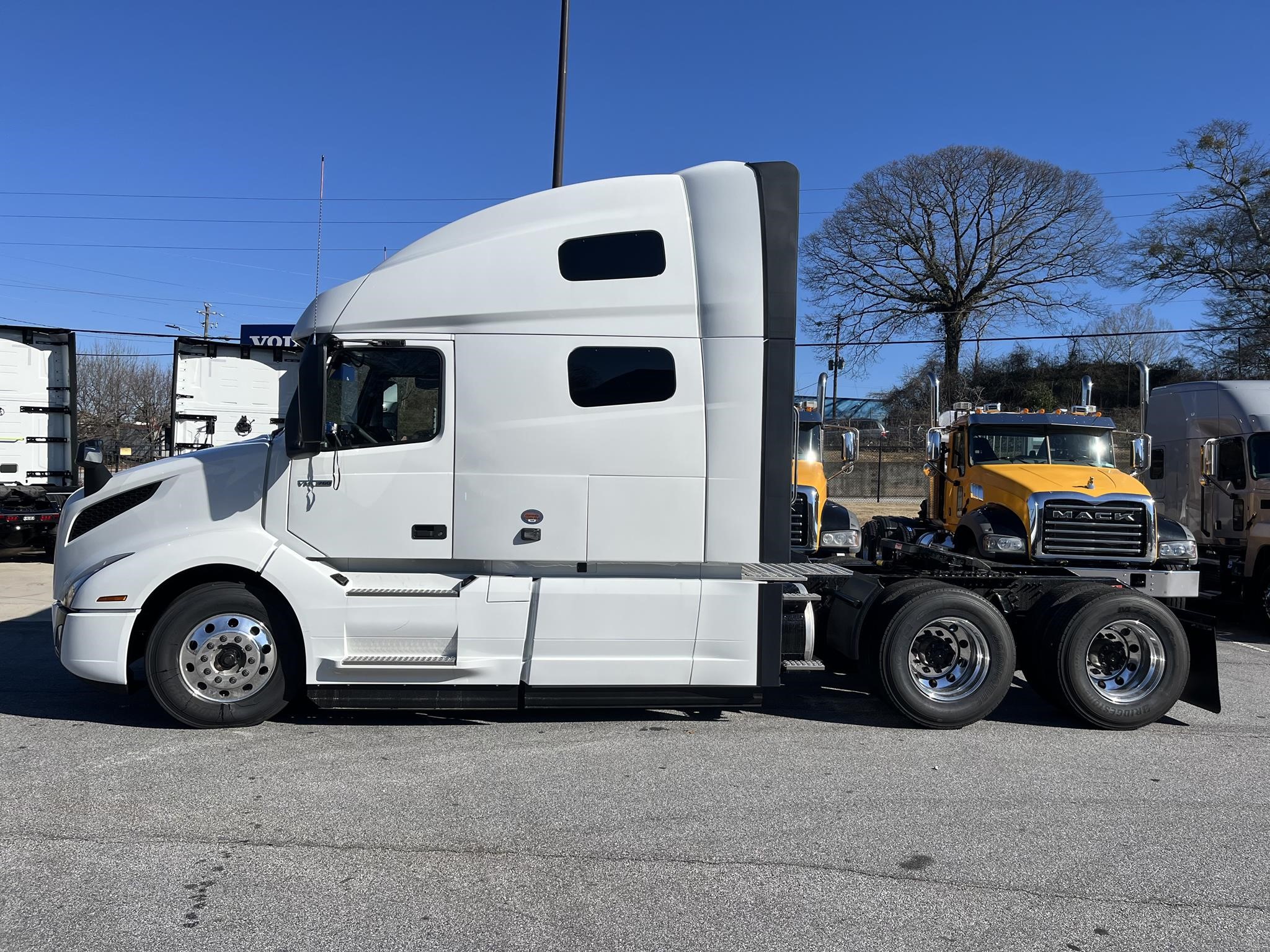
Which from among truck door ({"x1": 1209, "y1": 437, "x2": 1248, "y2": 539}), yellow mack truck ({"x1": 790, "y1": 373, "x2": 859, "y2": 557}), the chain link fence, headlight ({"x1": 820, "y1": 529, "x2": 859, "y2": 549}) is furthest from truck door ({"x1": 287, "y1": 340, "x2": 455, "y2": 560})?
the chain link fence

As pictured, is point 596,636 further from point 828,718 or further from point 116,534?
point 116,534

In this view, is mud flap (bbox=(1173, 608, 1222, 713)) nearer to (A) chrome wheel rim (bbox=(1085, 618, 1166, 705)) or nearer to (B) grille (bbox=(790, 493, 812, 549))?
(A) chrome wheel rim (bbox=(1085, 618, 1166, 705))

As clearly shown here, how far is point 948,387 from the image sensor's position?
130 feet

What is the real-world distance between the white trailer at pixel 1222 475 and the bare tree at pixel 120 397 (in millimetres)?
29326

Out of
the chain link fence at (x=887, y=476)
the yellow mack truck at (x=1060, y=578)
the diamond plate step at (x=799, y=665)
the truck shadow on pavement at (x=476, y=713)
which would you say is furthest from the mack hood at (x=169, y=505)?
the chain link fence at (x=887, y=476)

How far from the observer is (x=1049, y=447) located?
9836 mm

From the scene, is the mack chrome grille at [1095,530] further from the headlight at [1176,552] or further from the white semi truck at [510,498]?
the white semi truck at [510,498]

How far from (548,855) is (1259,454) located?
10.9m

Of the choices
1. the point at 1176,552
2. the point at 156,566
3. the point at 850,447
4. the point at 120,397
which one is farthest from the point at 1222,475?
the point at 120,397

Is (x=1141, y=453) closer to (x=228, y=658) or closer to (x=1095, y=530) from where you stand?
(x=1095, y=530)

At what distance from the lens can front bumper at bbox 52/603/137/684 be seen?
235 inches

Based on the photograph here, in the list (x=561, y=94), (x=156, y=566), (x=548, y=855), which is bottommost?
(x=548, y=855)

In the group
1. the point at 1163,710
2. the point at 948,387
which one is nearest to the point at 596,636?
the point at 1163,710

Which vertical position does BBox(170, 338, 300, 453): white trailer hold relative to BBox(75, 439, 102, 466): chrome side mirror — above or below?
above
